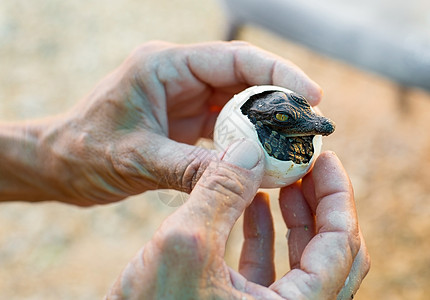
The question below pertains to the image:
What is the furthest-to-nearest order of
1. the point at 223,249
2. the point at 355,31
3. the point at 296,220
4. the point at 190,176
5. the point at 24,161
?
1. the point at 355,31
2. the point at 24,161
3. the point at 296,220
4. the point at 190,176
5. the point at 223,249

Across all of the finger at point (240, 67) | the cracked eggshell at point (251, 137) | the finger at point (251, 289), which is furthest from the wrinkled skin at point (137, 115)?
the finger at point (251, 289)

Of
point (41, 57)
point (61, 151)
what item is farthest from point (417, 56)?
point (41, 57)

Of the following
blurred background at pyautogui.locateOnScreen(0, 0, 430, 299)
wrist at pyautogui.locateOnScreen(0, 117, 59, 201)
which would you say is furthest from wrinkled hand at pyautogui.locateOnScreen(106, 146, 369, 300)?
wrist at pyautogui.locateOnScreen(0, 117, 59, 201)

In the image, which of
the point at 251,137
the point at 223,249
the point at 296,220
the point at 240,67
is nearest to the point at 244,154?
the point at 251,137

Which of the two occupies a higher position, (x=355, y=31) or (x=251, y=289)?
(x=355, y=31)

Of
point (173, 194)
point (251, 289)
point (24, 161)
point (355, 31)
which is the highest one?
point (355, 31)

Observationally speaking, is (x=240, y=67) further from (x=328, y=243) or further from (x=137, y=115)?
(x=328, y=243)

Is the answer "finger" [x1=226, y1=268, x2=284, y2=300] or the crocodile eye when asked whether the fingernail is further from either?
"finger" [x1=226, y1=268, x2=284, y2=300]

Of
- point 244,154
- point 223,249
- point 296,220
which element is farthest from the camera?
point 296,220
